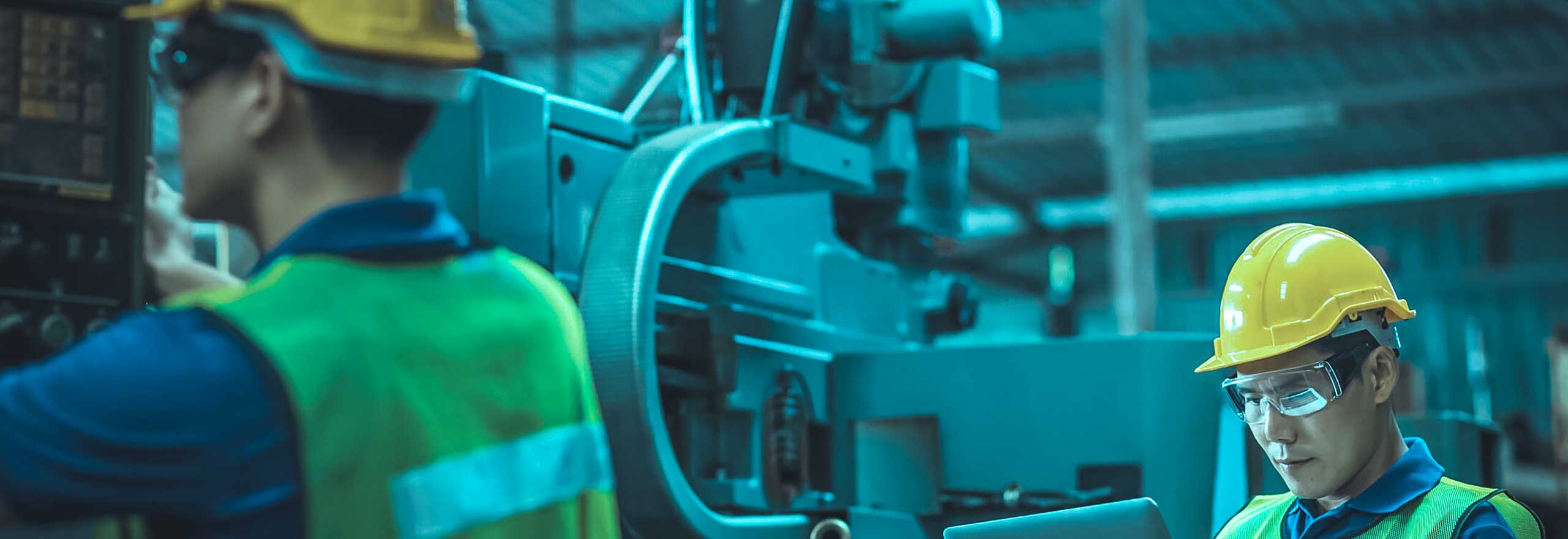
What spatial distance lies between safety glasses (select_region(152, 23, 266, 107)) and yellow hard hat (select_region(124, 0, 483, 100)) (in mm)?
12

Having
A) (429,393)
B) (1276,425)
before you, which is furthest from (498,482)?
(1276,425)

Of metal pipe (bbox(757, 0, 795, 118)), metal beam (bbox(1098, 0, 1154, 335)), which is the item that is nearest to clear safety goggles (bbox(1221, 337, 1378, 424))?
metal pipe (bbox(757, 0, 795, 118))

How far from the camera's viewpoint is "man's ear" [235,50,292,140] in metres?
1.49

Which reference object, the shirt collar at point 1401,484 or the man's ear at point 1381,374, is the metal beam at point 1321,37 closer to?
the man's ear at point 1381,374

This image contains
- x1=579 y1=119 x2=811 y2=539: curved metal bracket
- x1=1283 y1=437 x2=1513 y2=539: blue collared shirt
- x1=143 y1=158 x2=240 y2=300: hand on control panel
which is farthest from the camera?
x1=579 y1=119 x2=811 y2=539: curved metal bracket

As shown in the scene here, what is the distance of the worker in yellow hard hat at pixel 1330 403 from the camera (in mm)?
2473

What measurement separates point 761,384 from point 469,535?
103 inches

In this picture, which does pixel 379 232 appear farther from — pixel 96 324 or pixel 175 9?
pixel 96 324

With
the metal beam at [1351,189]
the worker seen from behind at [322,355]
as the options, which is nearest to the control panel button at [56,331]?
the worker seen from behind at [322,355]

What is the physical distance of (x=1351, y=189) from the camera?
1576 cm

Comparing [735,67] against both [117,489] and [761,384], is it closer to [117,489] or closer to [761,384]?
[761,384]

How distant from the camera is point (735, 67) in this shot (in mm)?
4363

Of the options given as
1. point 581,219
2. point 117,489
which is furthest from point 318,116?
point 581,219

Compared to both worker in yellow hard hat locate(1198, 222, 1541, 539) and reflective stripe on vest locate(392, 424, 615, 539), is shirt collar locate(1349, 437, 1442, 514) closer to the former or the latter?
worker in yellow hard hat locate(1198, 222, 1541, 539)
